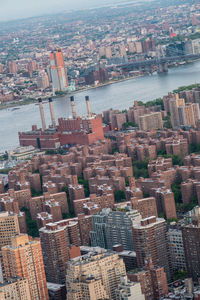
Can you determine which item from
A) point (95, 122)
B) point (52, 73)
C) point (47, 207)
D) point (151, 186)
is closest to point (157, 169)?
point (151, 186)

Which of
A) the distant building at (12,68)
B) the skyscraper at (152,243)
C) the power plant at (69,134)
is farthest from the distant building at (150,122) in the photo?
the distant building at (12,68)

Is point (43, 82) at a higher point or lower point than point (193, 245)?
lower

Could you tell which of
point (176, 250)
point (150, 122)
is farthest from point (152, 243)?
point (150, 122)

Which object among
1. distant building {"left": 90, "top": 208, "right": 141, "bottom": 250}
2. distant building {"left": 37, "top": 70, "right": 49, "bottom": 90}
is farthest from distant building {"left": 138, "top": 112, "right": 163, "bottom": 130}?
distant building {"left": 37, "top": 70, "right": 49, "bottom": 90}

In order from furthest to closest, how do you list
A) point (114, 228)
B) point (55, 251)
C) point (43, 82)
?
point (43, 82), point (114, 228), point (55, 251)

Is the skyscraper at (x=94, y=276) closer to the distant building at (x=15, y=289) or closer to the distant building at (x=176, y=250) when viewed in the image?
the distant building at (x=15, y=289)

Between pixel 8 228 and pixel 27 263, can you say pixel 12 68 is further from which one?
pixel 27 263

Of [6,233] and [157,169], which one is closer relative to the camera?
[6,233]

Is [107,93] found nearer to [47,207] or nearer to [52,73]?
[52,73]
